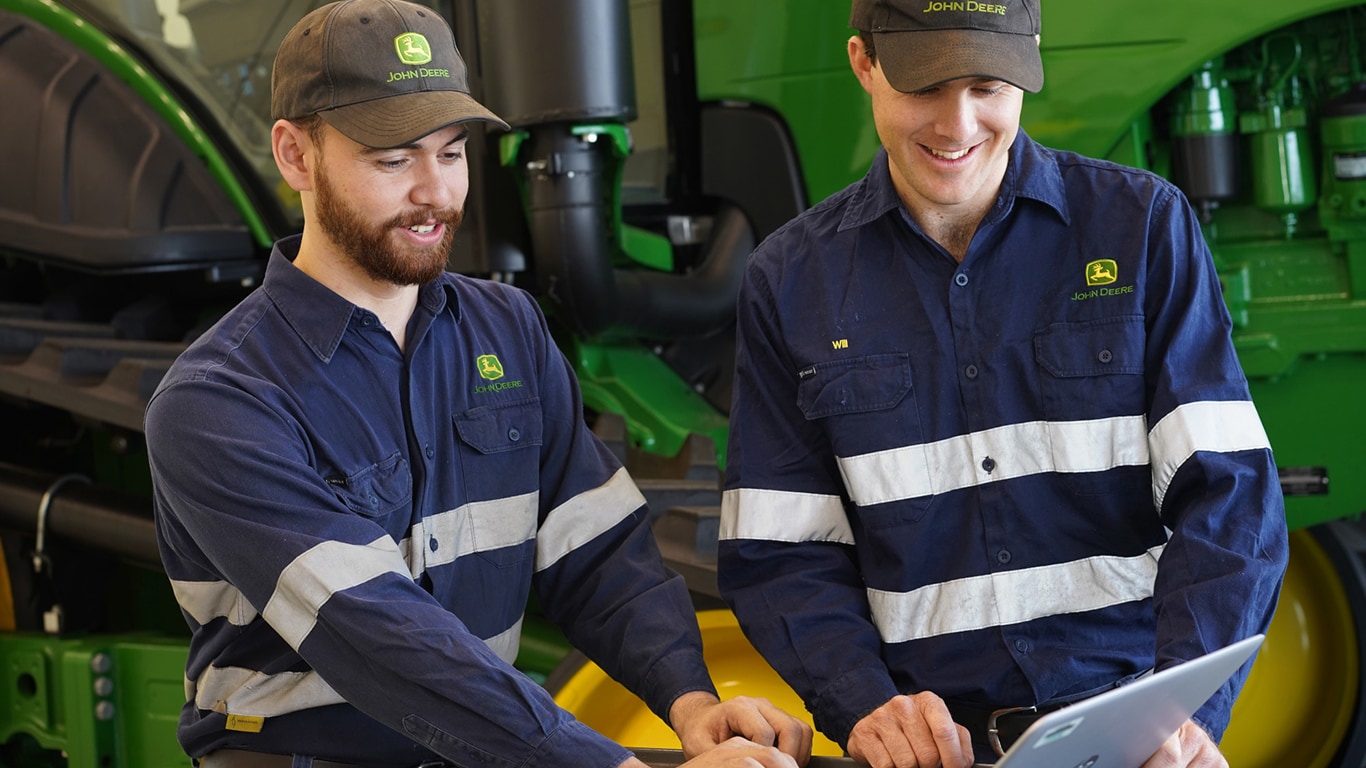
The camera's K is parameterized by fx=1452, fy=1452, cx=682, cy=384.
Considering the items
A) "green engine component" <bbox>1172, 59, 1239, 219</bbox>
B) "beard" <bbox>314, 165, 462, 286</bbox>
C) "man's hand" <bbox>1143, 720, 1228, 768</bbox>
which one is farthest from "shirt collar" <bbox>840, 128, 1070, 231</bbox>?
"green engine component" <bbox>1172, 59, 1239, 219</bbox>

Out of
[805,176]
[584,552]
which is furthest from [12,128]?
[584,552]

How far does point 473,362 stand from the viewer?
76.6 inches

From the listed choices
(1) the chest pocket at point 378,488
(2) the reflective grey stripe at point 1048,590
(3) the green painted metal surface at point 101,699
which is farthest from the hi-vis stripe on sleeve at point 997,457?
(3) the green painted metal surface at point 101,699

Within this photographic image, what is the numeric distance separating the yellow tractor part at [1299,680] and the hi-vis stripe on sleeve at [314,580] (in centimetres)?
242

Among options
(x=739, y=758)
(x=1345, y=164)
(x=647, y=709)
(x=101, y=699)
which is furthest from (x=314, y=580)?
(x=1345, y=164)

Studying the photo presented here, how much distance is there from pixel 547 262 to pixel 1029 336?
5.22 ft

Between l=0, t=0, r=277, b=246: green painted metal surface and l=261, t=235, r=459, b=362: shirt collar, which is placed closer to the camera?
l=261, t=235, r=459, b=362: shirt collar

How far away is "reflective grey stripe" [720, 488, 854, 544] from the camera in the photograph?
185 centimetres

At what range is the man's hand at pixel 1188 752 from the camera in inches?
57.9

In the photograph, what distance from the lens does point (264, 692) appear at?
180 cm

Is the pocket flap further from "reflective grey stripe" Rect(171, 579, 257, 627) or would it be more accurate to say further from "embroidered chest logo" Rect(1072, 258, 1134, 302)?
"reflective grey stripe" Rect(171, 579, 257, 627)

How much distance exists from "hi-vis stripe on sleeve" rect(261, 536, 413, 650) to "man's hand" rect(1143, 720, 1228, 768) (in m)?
0.86

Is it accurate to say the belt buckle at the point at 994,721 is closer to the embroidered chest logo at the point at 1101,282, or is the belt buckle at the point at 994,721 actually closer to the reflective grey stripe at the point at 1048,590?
the reflective grey stripe at the point at 1048,590

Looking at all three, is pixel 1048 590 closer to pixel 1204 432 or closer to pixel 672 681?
pixel 1204 432
